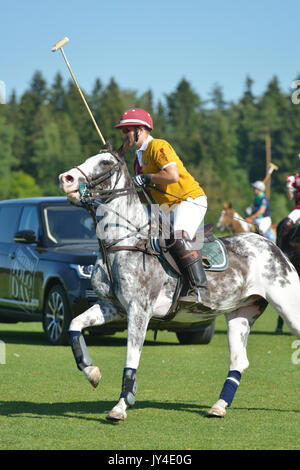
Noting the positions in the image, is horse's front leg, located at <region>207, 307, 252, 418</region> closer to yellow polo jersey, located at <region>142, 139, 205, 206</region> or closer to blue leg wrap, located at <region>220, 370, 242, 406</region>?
blue leg wrap, located at <region>220, 370, 242, 406</region>

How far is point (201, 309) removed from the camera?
28.1 feet

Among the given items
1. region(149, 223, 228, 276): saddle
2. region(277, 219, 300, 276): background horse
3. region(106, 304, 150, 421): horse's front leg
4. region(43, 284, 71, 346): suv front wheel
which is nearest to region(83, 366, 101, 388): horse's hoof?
region(106, 304, 150, 421): horse's front leg

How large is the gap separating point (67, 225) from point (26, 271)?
1037 mm

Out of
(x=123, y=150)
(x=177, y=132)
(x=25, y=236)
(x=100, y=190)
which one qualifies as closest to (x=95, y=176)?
(x=100, y=190)

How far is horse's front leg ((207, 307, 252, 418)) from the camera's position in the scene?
8.52 metres

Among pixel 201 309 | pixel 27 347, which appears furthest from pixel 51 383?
pixel 27 347

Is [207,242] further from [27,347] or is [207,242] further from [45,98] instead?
[45,98]

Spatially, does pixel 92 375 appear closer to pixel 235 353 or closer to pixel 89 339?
pixel 235 353

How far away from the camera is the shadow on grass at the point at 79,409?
8.37 metres

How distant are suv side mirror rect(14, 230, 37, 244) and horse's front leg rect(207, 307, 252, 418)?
6.46 meters

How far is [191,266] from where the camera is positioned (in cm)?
841

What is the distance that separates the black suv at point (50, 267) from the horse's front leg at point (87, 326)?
5168 millimetres

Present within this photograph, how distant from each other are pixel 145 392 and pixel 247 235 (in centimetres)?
218

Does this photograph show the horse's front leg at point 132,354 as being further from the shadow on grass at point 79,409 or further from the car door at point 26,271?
the car door at point 26,271
